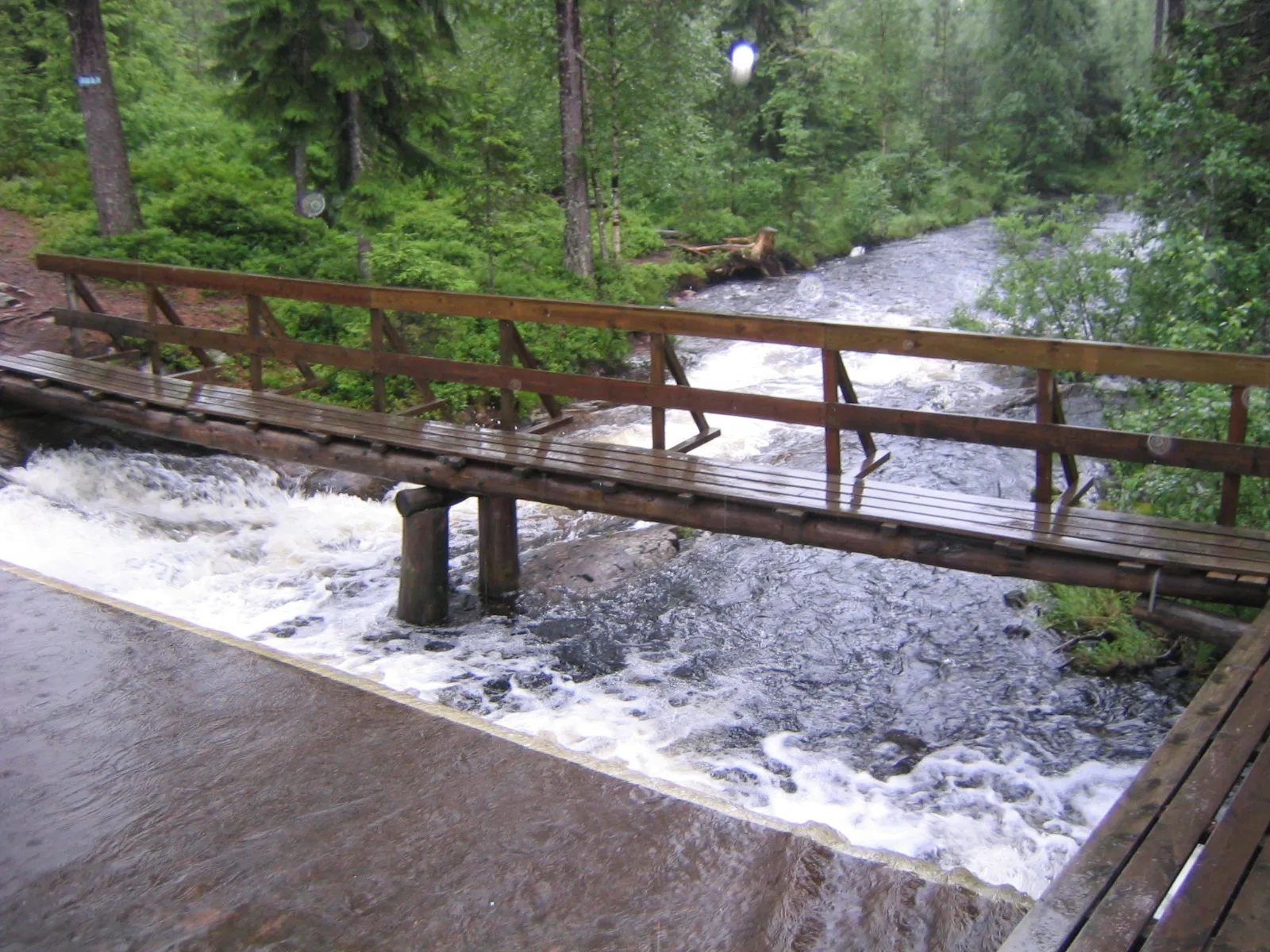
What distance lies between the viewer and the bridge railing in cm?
570

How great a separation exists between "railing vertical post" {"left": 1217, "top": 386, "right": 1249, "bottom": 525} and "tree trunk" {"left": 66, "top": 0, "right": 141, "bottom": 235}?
1458 centimetres

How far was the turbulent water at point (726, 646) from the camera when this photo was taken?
5609mm

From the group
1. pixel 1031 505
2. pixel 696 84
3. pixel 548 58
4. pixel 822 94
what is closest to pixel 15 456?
pixel 1031 505

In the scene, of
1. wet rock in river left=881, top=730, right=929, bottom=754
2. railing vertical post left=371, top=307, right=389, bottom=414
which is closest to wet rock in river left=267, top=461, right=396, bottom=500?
railing vertical post left=371, top=307, right=389, bottom=414

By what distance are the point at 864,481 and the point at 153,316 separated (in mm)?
7032

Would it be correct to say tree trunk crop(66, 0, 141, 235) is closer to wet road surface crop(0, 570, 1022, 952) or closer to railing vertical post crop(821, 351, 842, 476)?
wet road surface crop(0, 570, 1022, 952)

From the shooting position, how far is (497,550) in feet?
26.9

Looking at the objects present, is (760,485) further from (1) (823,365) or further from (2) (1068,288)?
(2) (1068,288)

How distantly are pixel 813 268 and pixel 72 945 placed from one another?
23.2 m

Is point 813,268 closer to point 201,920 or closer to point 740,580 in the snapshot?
point 740,580

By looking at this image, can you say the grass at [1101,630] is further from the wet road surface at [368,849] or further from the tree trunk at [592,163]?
the tree trunk at [592,163]

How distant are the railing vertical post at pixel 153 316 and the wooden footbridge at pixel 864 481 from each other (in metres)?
0.07

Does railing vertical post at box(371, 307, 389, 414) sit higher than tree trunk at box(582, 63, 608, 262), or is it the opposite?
tree trunk at box(582, 63, 608, 262)

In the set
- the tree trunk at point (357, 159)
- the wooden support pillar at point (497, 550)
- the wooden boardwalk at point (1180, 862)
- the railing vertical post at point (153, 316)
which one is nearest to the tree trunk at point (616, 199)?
the tree trunk at point (357, 159)
